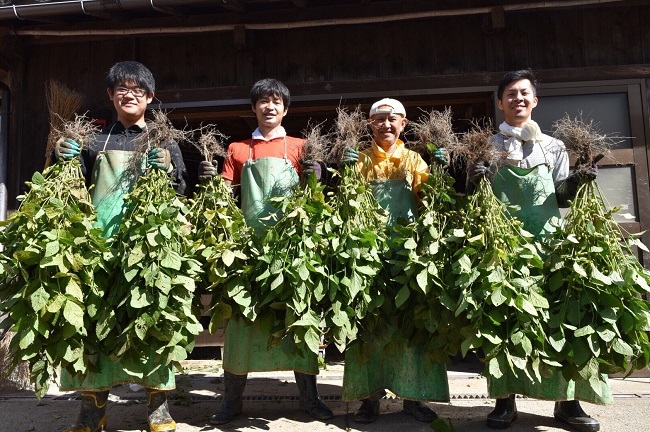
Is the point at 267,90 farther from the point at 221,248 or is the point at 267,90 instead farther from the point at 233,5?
the point at 233,5

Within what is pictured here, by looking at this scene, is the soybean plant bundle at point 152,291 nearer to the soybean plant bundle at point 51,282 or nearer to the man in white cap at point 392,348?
the soybean plant bundle at point 51,282

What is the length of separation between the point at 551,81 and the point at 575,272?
2603mm

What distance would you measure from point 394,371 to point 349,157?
4.10 feet

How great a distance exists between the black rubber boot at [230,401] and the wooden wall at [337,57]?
2.79m

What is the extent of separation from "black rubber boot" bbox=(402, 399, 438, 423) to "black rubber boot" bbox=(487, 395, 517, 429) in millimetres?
314

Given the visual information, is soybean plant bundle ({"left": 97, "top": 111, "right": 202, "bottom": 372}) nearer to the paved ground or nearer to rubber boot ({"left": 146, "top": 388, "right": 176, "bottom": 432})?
rubber boot ({"left": 146, "top": 388, "right": 176, "bottom": 432})

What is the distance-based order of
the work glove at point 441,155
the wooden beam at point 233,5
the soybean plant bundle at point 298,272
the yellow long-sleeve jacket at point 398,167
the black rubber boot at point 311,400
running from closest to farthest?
1. the soybean plant bundle at point 298,272
2. the work glove at point 441,155
3. the black rubber boot at point 311,400
4. the yellow long-sleeve jacket at point 398,167
5. the wooden beam at point 233,5

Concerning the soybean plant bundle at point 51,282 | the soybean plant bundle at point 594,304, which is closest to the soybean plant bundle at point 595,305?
the soybean plant bundle at point 594,304

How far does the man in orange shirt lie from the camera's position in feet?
11.4

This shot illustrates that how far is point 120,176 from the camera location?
343 centimetres

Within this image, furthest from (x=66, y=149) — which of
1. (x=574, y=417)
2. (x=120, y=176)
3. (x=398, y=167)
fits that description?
(x=574, y=417)

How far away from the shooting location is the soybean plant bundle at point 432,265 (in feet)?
10.0

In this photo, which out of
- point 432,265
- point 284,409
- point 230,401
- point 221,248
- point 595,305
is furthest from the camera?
point 284,409

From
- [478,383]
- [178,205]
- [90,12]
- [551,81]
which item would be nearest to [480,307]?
[178,205]
